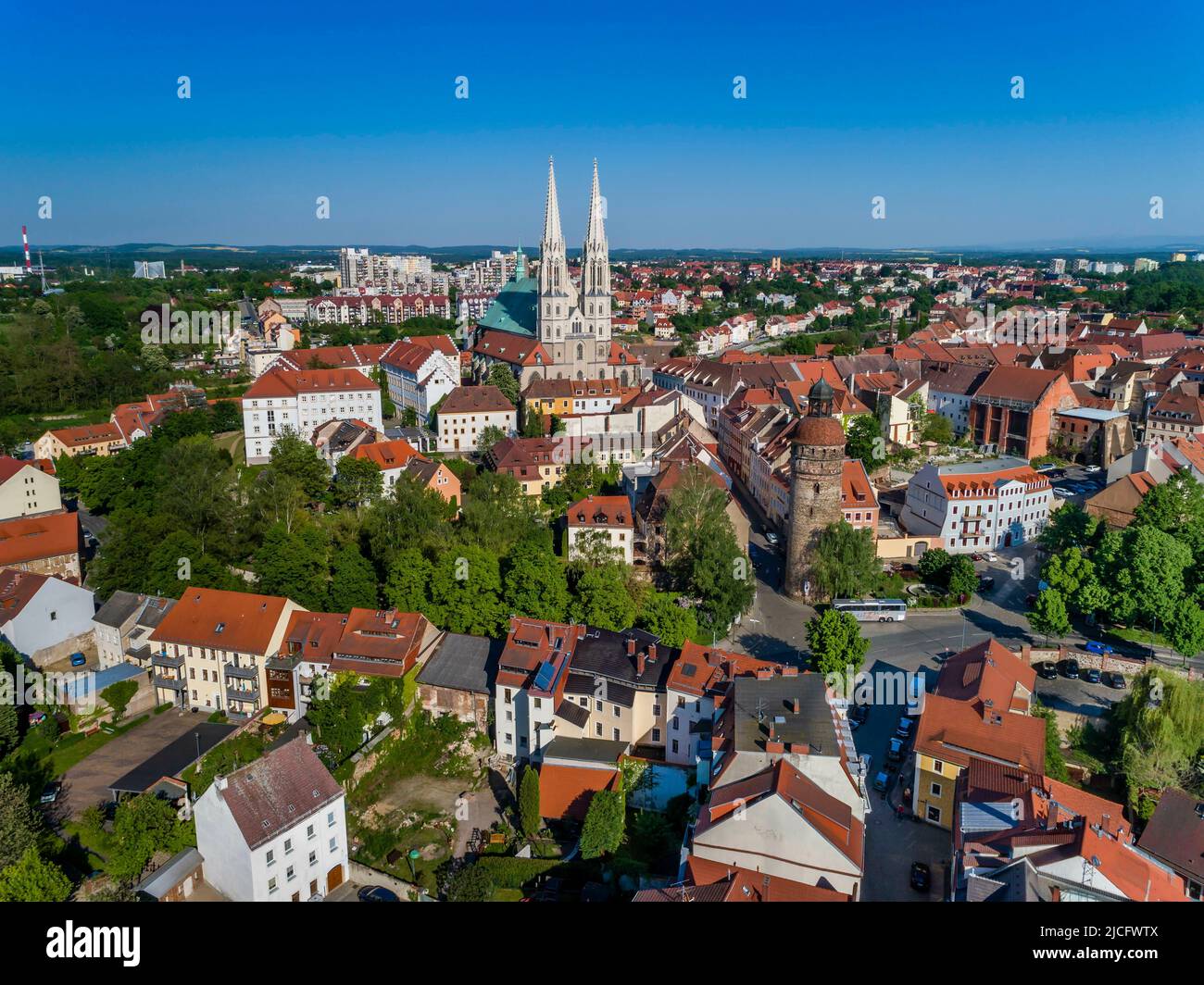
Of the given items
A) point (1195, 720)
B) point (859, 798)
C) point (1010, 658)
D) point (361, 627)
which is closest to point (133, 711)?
point (361, 627)

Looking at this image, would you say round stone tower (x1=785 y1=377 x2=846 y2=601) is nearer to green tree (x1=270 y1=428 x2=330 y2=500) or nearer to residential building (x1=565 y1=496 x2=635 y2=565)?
residential building (x1=565 y1=496 x2=635 y2=565)

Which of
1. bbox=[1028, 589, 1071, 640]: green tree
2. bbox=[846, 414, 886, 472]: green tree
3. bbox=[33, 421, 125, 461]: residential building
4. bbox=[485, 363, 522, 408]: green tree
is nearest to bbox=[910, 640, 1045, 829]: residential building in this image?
bbox=[1028, 589, 1071, 640]: green tree

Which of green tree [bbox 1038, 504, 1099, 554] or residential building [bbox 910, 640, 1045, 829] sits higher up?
green tree [bbox 1038, 504, 1099, 554]

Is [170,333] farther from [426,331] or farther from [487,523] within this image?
[487,523]

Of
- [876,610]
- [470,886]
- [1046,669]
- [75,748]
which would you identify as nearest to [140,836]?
[470,886]

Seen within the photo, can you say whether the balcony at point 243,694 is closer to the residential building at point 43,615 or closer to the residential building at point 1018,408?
the residential building at point 43,615

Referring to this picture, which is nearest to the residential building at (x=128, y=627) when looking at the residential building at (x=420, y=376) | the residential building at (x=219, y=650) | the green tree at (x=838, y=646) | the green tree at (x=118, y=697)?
the residential building at (x=219, y=650)
